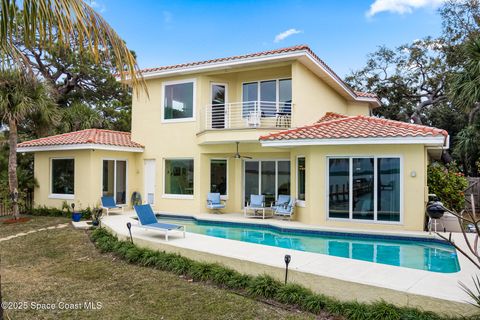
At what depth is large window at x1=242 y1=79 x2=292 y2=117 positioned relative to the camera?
2077cm

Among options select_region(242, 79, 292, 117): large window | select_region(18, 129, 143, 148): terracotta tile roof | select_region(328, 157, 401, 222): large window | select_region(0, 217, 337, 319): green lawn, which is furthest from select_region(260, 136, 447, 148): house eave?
select_region(18, 129, 143, 148): terracotta tile roof

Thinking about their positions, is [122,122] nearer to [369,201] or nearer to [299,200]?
[299,200]

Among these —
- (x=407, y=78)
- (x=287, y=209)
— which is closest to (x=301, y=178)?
(x=287, y=209)

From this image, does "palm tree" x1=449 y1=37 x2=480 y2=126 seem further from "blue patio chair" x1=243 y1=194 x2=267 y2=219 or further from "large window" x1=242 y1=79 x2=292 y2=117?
"blue patio chair" x1=243 y1=194 x2=267 y2=219

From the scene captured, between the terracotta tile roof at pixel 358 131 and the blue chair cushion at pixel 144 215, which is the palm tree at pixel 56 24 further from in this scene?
the terracotta tile roof at pixel 358 131

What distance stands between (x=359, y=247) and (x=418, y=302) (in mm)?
6558

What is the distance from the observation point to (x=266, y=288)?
8.38 metres

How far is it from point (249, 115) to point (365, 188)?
7570mm

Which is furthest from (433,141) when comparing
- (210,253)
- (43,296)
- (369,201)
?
(43,296)

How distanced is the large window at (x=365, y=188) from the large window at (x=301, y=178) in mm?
1950

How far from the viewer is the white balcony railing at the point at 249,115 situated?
19.9m

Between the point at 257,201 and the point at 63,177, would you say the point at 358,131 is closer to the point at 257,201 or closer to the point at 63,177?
the point at 257,201

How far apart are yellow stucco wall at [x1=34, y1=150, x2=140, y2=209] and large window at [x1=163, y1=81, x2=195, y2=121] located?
3948mm

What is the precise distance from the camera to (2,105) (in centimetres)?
1731
